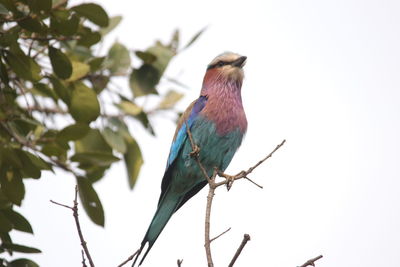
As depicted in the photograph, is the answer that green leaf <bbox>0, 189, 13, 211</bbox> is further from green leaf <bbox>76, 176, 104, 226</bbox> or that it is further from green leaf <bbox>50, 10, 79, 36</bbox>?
green leaf <bbox>50, 10, 79, 36</bbox>

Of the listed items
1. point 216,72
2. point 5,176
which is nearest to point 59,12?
point 5,176

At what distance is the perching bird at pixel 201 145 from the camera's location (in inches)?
162

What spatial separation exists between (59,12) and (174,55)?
0.91 meters

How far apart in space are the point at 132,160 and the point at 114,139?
179mm

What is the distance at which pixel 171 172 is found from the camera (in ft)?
14.2

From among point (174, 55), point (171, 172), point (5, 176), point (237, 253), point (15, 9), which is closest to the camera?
point (237, 253)

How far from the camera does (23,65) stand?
9.10ft

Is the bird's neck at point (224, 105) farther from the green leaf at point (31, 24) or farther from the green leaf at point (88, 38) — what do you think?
the green leaf at point (31, 24)

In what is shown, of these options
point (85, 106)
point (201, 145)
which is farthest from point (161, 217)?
point (85, 106)

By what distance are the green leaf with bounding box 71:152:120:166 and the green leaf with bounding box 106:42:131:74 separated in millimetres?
942

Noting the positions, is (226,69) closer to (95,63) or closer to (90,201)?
(95,63)

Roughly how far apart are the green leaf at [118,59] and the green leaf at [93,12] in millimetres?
572

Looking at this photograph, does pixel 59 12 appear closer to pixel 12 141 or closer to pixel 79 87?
pixel 79 87

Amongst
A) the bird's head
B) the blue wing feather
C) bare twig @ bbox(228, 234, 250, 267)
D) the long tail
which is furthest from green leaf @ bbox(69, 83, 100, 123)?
the bird's head
